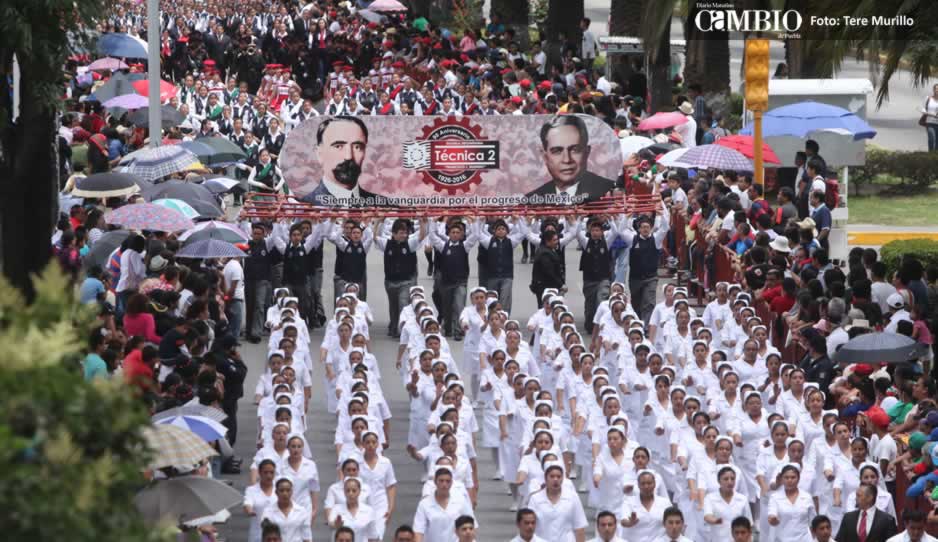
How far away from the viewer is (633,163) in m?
27.4

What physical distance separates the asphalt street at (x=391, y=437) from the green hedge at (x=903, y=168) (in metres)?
7.73

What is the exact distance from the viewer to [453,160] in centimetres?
2355

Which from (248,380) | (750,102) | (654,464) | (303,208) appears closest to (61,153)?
(303,208)

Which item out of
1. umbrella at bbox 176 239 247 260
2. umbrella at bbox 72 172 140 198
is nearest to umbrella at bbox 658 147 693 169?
umbrella at bbox 176 239 247 260

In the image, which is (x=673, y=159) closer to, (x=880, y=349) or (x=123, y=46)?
(x=880, y=349)

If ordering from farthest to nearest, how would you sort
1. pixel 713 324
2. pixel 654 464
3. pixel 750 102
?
pixel 750 102, pixel 713 324, pixel 654 464

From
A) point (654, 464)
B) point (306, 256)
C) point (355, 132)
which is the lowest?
point (654, 464)

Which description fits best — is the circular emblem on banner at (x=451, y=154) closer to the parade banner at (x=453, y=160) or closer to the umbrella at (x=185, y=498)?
the parade banner at (x=453, y=160)

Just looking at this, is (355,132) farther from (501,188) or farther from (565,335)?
(565,335)

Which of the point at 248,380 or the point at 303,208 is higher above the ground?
the point at 303,208

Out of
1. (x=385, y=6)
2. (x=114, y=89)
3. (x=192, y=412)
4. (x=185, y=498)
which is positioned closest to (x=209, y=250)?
(x=192, y=412)

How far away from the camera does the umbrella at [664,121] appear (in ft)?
93.7

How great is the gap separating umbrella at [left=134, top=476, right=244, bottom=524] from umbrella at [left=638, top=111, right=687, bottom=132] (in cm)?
1679

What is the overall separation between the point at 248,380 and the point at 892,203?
13612 millimetres
